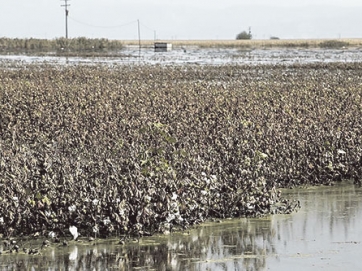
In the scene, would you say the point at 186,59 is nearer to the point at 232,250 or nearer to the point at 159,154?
the point at 159,154

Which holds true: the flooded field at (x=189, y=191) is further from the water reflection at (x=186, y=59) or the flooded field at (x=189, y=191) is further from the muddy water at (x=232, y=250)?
the water reflection at (x=186, y=59)

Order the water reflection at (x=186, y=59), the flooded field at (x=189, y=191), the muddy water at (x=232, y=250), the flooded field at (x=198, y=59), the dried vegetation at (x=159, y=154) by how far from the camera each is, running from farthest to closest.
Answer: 1. the flooded field at (x=198, y=59)
2. the water reflection at (x=186, y=59)
3. the dried vegetation at (x=159, y=154)
4. the flooded field at (x=189, y=191)
5. the muddy water at (x=232, y=250)

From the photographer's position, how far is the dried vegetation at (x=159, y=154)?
980 cm

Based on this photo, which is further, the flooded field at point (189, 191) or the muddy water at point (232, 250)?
the flooded field at point (189, 191)

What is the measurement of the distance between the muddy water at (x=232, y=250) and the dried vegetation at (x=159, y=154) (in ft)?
0.82

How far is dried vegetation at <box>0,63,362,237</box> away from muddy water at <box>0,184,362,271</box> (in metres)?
0.25

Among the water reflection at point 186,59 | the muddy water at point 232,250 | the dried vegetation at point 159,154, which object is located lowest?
the muddy water at point 232,250

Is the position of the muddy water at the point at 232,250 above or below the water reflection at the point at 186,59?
below

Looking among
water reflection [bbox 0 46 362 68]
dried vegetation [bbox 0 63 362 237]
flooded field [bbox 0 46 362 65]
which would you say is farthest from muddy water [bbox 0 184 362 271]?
flooded field [bbox 0 46 362 65]

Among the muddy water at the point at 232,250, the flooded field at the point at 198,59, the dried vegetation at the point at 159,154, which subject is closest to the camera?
the muddy water at the point at 232,250

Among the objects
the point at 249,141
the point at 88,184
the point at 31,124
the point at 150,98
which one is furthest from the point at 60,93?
the point at 88,184

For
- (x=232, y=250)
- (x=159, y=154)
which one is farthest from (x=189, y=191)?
(x=159, y=154)

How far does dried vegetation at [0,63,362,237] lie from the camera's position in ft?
32.1

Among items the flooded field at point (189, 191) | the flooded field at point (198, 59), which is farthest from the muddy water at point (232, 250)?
the flooded field at point (198, 59)
